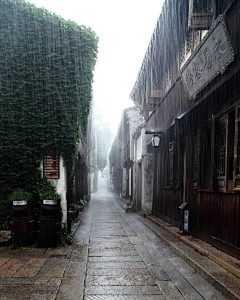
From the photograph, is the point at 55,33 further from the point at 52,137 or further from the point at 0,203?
the point at 0,203

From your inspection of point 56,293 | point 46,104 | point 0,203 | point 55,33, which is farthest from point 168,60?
point 56,293

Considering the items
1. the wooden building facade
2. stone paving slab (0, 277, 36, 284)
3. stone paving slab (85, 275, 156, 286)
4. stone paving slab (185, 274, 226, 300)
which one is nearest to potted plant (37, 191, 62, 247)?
stone paving slab (0, 277, 36, 284)

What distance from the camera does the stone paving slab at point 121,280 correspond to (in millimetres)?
4699

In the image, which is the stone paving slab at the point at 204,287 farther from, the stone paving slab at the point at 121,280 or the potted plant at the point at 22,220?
the potted plant at the point at 22,220

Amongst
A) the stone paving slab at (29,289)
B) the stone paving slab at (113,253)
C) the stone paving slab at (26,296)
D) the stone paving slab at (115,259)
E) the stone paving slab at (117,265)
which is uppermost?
the stone paving slab at (26,296)

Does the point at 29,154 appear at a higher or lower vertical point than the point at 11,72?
lower

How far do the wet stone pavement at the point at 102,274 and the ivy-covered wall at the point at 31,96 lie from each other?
214 centimetres

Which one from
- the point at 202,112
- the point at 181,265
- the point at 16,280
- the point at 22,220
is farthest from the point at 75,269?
the point at 202,112

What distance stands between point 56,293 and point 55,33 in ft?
21.7

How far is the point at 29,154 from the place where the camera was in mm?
7742

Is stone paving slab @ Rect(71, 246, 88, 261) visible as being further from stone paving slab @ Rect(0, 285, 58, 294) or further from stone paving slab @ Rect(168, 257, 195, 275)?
stone paving slab @ Rect(168, 257, 195, 275)

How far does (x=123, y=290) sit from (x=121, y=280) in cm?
45

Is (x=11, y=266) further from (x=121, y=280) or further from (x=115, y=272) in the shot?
(x=121, y=280)

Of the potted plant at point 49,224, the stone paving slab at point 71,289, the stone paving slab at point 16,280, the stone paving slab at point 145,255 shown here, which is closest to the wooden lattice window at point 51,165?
the potted plant at point 49,224
